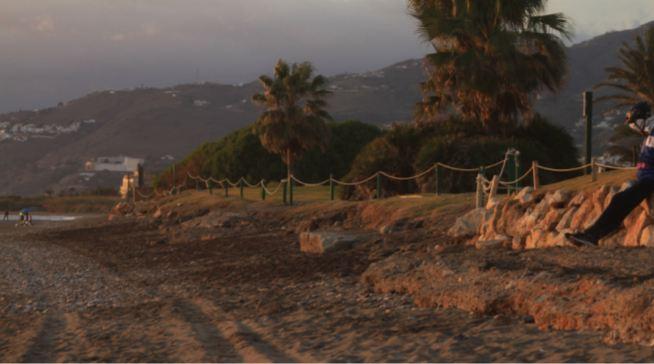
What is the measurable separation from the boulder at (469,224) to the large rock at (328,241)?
1.83m

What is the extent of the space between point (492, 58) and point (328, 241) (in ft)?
41.9

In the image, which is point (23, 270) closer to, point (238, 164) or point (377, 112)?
point (238, 164)

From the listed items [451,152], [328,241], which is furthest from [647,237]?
[451,152]

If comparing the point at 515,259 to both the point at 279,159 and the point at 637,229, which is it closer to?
the point at 637,229

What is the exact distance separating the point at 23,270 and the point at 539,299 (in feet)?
42.5

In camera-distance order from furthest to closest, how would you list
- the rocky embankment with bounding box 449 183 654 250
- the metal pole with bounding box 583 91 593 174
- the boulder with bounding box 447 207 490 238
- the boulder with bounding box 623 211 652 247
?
the metal pole with bounding box 583 91 593 174, the boulder with bounding box 447 207 490 238, the rocky embankment with bounding box 449 183 654 250, the boulder with bounding box 623 211 652 247

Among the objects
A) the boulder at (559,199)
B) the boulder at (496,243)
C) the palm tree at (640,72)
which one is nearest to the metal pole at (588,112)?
the boulder at (559,199)

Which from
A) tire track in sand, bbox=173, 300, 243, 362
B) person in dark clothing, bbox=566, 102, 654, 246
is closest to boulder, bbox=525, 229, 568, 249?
person in dark clothing, bbox=566, 102, 654, 246

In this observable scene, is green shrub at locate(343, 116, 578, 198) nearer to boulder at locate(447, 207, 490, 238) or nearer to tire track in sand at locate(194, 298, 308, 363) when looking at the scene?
boulder at locate(447, 207, 490, 238)

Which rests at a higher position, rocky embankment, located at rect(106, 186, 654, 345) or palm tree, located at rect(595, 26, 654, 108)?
palm tree, located at rect(595, 26, 654, 108)

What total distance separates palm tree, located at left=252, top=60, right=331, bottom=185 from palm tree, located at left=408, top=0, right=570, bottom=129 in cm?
1120

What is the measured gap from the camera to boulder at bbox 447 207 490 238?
14.3m

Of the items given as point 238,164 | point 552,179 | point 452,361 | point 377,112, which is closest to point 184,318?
point 452,361

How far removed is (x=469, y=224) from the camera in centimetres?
1462
